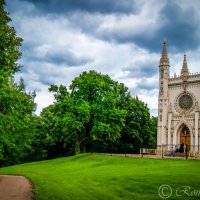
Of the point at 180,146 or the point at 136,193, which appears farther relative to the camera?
the point at 180,146

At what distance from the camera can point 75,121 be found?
4438cm

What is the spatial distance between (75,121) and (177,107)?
57.3 ft

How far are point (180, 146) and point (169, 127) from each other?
4840mm

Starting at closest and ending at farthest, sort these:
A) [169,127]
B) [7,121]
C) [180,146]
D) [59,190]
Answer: [59,190] < [7,121] < [180,146] < [169,127]

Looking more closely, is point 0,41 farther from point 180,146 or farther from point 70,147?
point 70,147

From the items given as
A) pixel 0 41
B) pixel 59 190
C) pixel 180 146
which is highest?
pixel 0 41

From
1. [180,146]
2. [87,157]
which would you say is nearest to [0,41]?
[87,157]

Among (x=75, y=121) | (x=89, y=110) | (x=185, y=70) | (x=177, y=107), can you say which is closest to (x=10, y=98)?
(x=75, y=121)

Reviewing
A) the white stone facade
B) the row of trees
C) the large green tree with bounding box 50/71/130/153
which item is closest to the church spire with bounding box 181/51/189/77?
the white stone facade

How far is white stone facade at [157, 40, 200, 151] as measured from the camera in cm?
4981

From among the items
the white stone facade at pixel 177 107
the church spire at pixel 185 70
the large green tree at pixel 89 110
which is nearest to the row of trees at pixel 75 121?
the large green tree at pixel 89 110

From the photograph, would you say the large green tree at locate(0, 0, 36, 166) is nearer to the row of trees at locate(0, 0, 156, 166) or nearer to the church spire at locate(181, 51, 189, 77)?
the row of trees at locate(0, 0, 156, 166)

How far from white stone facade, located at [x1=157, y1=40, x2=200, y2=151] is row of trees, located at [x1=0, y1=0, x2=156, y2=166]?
6480 mm

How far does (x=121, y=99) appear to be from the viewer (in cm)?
5878
